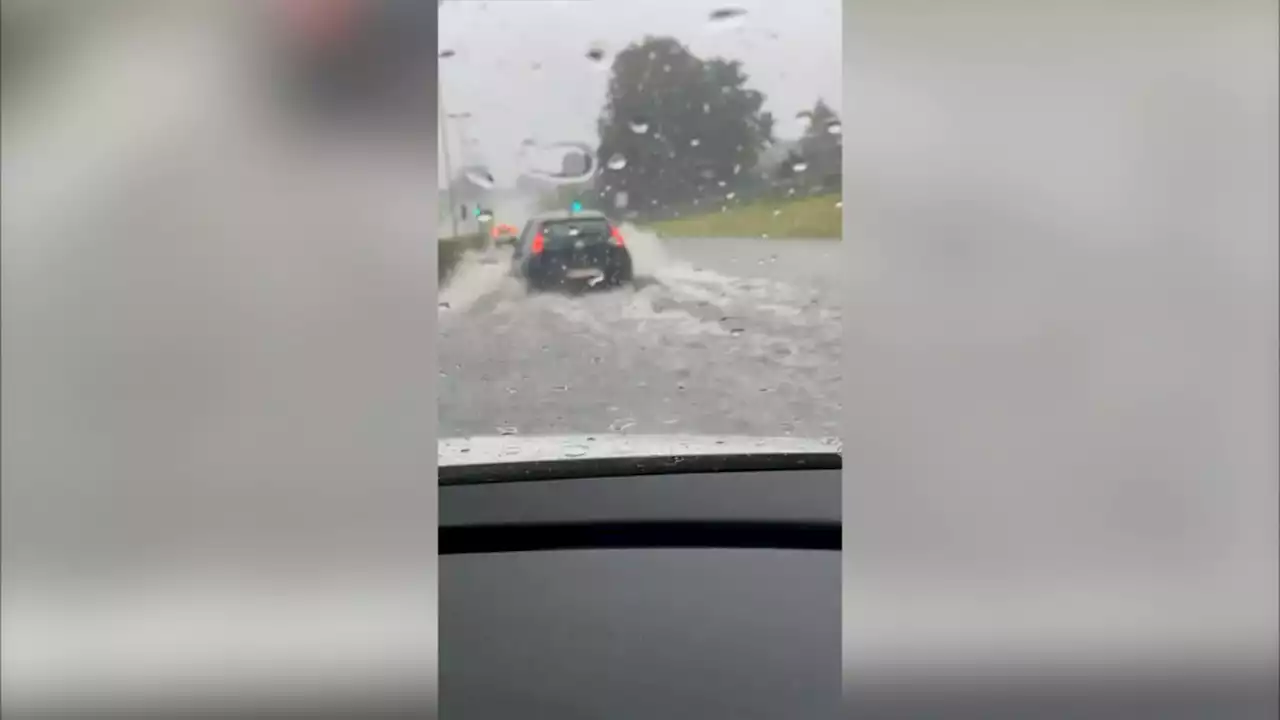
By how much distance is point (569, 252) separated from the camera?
2.36ft

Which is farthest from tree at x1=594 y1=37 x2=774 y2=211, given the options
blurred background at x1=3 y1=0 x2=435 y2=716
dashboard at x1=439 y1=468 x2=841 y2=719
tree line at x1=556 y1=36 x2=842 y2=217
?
dashboard at x1=439 y1=468 x2=841 y2=719

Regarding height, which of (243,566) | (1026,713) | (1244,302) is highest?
(1244,302)

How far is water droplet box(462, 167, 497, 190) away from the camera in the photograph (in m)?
0.61

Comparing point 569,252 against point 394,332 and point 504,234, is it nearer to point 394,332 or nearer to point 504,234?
point 504,234

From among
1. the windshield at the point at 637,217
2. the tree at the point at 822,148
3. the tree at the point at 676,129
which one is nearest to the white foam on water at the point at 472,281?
the windshield at the point at 637,217

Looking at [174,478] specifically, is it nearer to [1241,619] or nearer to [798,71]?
[798,71]

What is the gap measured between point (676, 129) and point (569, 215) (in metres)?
0.13

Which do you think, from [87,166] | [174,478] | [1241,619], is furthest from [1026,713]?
[87,166]

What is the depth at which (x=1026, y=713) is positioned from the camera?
0.62 metres

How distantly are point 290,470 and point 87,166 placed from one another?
25 centimetres

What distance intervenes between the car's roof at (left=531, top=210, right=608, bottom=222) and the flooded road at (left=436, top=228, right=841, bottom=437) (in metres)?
0.04

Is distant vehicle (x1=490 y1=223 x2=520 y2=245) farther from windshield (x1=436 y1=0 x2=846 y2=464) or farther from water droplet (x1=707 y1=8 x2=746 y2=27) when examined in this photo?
water droplet (x1=707 y1=8 x2=746 y2=27)

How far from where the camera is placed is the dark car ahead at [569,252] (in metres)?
0.71

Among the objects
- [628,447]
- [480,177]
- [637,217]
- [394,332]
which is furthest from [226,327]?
[628,447]
